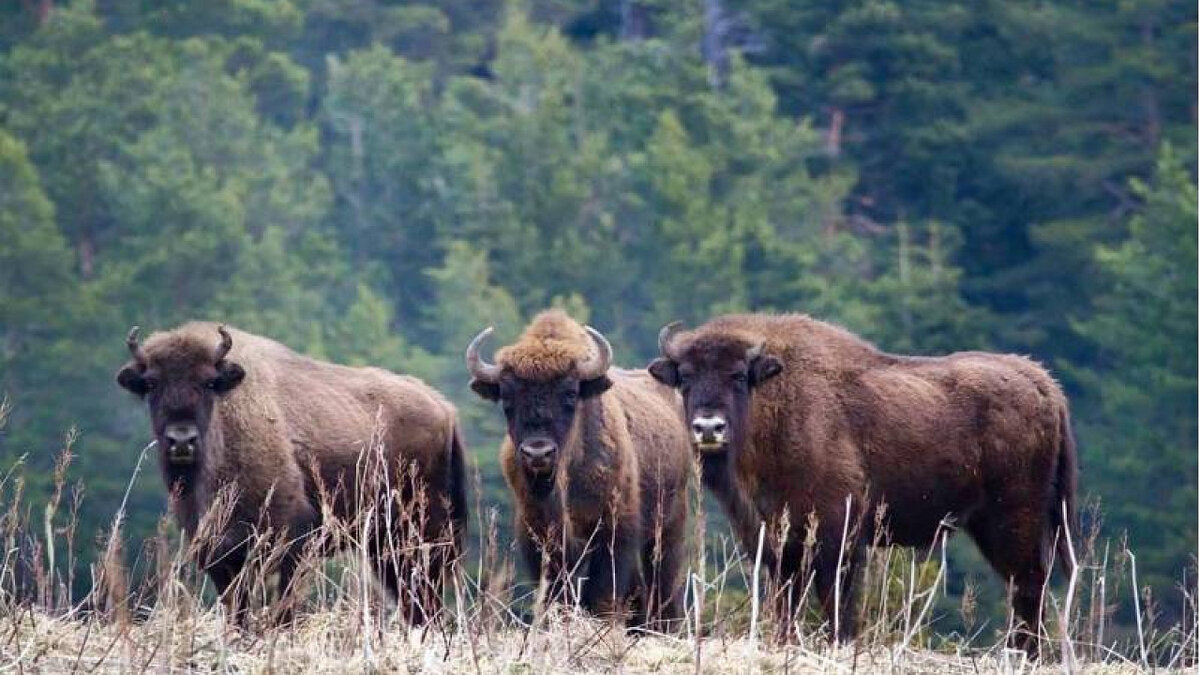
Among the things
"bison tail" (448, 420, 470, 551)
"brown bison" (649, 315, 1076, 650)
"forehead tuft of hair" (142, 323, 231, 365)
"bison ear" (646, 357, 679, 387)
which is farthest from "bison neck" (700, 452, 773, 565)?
"forehead tuft of hair" (142, 323, 231, 365)

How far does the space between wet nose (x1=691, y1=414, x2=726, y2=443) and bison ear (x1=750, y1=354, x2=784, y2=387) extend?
1.53ft

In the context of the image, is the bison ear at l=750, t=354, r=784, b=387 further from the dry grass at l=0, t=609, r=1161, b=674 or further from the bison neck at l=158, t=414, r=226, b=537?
the bison neck at l=158, t=414, r=226, b=537

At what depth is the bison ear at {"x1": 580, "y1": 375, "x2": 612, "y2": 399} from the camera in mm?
13148

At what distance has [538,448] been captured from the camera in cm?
1253

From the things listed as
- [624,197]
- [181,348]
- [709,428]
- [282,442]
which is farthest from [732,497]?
[624,197]

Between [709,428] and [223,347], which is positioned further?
[223,347]

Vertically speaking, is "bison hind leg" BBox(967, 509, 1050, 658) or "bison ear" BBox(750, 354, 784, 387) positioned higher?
"bison ear" BBox(750, 354, 784, 387)

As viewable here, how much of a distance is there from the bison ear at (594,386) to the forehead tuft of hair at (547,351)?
13 centimetres

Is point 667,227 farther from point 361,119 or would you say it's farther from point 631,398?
point 631,398

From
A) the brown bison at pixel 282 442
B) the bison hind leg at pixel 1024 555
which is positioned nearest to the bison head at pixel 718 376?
the brown bison at pixel 282 442

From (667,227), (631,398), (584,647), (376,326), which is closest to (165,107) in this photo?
(376,326)

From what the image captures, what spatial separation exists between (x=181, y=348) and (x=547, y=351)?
2.12 meters

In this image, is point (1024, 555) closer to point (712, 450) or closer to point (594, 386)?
point (712, 450)

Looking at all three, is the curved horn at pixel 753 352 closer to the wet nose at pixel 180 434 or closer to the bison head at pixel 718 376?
the bison head at pixel 718 376
